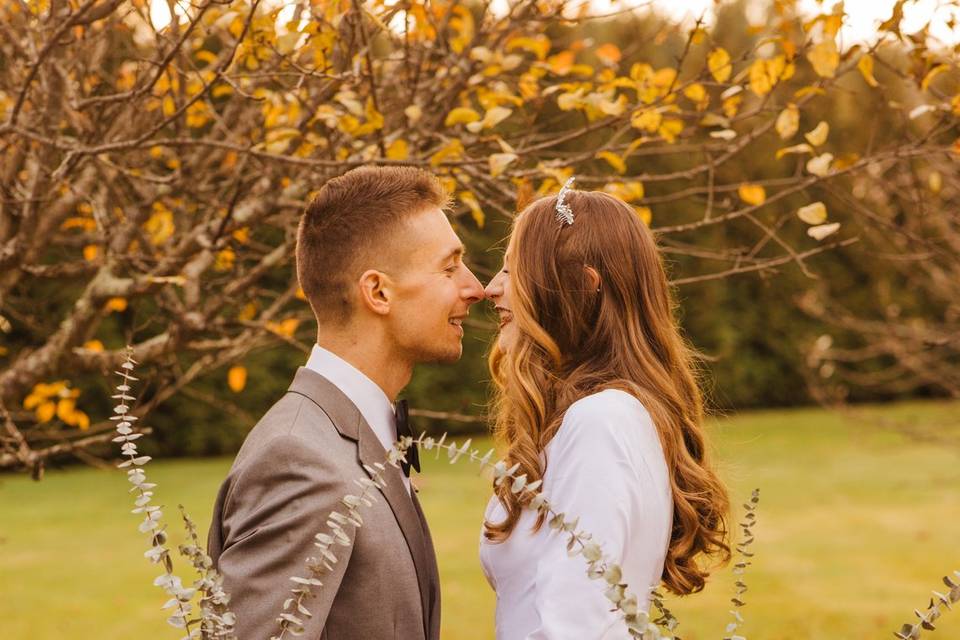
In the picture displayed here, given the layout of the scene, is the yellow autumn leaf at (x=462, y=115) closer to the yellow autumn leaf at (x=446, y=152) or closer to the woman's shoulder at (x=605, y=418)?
the yellow autumn leaf at (x=446, y=152)

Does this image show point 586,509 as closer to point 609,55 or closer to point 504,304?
point 504,304

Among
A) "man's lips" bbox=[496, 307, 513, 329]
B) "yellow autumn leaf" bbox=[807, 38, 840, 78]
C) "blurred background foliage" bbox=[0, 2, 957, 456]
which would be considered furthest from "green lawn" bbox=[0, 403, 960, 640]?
"man's lips" bbox=[496, 307, 513, 329]

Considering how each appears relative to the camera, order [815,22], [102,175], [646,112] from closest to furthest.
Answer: [815,22], [646,112], [102,175]

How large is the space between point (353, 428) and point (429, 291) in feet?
1.21

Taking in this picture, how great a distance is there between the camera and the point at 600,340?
222 cm

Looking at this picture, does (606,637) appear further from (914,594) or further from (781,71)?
(914,594)

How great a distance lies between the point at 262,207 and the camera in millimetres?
3211

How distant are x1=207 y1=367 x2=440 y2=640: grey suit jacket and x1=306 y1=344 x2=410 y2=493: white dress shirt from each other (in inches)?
1.9

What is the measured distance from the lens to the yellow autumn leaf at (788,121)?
3.07m

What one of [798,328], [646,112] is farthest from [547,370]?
[798,328]

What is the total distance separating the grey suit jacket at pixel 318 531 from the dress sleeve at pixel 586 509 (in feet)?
0.85

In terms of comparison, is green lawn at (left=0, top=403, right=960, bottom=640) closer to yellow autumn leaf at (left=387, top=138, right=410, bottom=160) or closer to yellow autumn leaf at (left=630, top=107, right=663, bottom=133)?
yellow autumn leaf at (left=630, top=107, right=663, bottom=133)

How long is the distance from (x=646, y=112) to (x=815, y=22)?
0.51 metres

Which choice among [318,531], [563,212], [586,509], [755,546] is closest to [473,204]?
[563,212]
